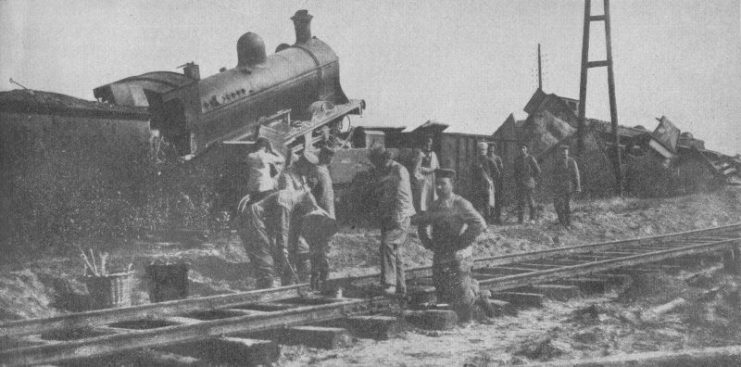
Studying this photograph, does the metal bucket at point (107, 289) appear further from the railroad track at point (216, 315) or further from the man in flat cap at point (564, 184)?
the man in flat cap at point (564, 184)

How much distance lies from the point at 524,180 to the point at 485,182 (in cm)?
109

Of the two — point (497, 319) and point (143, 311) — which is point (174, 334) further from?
point (497, 319)

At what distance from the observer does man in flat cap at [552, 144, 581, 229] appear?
15.2 m

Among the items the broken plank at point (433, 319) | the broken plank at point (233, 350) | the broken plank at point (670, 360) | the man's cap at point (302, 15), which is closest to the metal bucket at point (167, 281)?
the broken plank at point (233, 350)

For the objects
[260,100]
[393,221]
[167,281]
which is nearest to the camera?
[393,221]

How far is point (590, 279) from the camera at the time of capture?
8852 mm

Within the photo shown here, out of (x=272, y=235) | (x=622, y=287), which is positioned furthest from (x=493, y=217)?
(x=272, y=235)

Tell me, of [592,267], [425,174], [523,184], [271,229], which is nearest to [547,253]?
[592,267]

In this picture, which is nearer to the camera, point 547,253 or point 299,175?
point 299,175

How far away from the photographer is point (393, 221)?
7176 mm

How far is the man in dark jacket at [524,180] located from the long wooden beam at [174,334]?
9.44 meters

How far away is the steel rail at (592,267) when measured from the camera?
8180 millimetres

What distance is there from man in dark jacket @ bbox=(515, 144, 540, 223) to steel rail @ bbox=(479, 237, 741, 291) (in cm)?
474

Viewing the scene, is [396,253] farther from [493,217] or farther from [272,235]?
[493,217]
